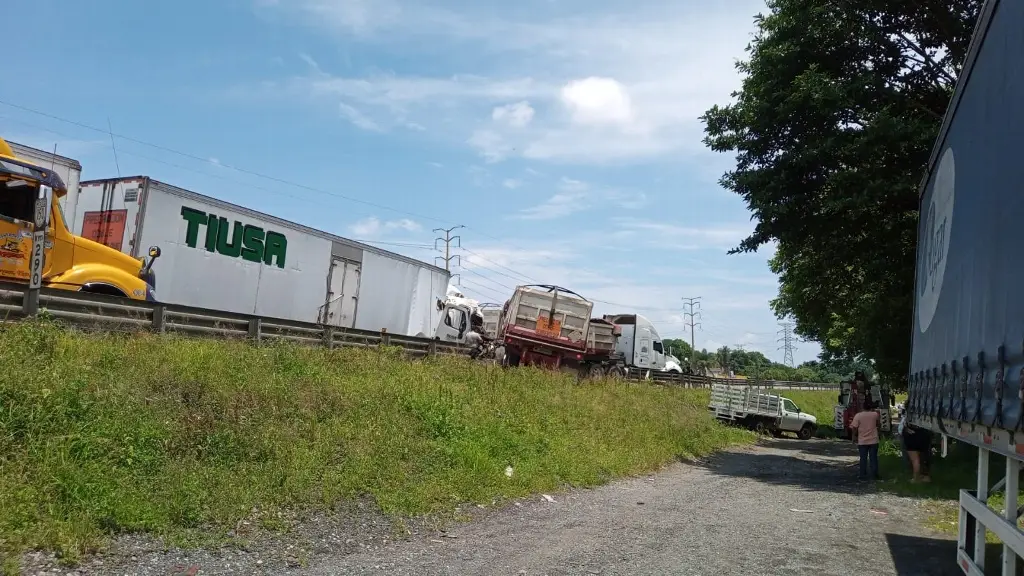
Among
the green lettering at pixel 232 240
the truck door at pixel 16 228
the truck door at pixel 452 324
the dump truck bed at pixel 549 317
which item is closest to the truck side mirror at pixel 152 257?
the green lettering at pixel 232 240

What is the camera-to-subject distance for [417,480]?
925 centimetres

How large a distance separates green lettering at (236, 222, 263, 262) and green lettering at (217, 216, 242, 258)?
0.16 meters

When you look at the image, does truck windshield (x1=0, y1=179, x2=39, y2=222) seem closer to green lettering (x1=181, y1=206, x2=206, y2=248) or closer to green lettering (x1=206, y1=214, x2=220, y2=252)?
green lettering (x1=181, y1=206, x2=206, y2=248)

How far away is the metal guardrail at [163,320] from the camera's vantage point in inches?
420

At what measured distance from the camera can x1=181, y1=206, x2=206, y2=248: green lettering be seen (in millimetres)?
16286

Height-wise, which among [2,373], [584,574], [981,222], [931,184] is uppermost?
[931,184]

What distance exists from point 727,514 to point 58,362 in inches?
338

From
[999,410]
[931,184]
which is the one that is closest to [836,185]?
[931,184]

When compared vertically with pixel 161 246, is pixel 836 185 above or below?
above

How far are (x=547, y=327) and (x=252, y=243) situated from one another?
30.7 feet

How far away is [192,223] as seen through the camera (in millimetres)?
16453

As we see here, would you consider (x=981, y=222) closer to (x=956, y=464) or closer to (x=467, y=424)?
(x=467, y=424)

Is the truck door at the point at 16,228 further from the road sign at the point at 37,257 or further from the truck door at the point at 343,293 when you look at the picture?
the truck door at the point at 343,293

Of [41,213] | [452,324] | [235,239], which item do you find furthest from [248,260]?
[452,324]
